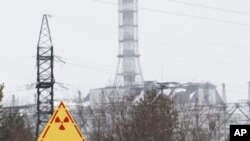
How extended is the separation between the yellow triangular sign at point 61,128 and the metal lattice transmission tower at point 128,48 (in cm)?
15278

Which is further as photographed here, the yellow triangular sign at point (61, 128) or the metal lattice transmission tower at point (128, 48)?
the metal lattice transmission tower at point (128, 48)

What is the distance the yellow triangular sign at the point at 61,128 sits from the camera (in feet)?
30.0

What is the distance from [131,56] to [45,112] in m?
126

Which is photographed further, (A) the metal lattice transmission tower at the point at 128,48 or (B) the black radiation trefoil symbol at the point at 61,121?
(A) the metal lattice transmission tower at the point at 128,48

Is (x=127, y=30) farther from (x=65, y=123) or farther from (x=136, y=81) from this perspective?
(x=65, y=123)

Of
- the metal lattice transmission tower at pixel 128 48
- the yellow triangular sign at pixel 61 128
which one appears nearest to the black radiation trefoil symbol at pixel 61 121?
the yellow triangular sign at pixel 61 128

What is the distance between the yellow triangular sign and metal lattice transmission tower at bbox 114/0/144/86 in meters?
153

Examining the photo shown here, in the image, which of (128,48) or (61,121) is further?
(128,48)

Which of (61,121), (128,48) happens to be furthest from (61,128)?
(128,48)

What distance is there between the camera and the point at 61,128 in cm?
920

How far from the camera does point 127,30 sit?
168625 millimetres

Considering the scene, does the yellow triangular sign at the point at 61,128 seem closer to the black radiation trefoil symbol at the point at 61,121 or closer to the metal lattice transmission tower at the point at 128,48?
the black radiation trefoil symbol at the point at 61,121

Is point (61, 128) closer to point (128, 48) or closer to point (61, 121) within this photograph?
point (61, 121)

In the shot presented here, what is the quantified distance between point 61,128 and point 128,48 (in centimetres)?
15788
